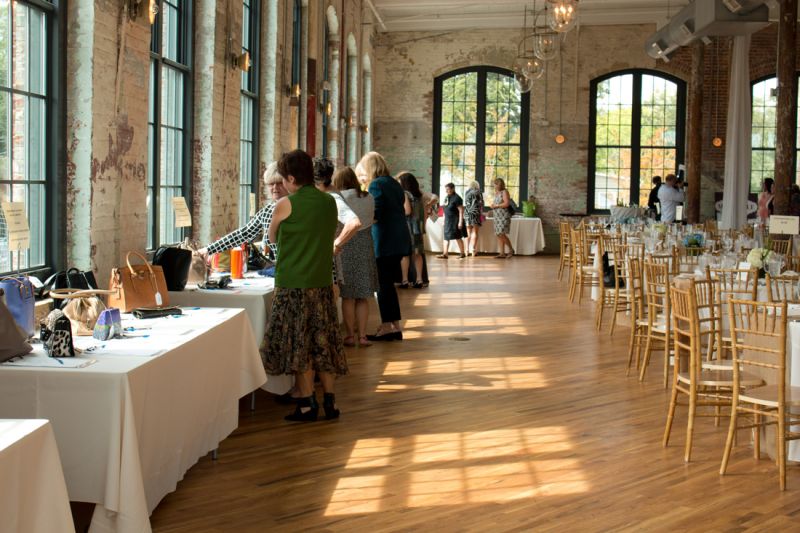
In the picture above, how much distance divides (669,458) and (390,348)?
3700 mm

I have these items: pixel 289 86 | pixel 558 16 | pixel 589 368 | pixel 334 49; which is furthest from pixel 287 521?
pixel 334 49

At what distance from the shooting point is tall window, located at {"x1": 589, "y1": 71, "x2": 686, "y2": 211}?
21.7 meters

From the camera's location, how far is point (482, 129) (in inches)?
874

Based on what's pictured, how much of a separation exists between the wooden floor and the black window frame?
4.96ft

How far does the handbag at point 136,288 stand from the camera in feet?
16.6

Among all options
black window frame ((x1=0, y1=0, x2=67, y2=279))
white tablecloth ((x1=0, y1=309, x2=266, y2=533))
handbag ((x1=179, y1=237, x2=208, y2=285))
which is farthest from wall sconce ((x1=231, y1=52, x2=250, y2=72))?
white tablecloth ((x1=0, y1=309, x2=266, y2=533))

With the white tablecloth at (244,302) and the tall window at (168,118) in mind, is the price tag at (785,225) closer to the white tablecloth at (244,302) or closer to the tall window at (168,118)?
the white tablecloth at (244,302)

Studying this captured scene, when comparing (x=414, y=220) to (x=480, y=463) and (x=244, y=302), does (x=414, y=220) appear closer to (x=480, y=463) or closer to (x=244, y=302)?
(x=244, y=302)

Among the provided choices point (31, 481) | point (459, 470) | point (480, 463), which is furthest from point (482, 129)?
point (31, 481)

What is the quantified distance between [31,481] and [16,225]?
2074 mm

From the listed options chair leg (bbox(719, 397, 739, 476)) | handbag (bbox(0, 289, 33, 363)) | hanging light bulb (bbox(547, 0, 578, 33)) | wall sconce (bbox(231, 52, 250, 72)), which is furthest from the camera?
hanging light bulb (bbox(547, 0, 578, 33))

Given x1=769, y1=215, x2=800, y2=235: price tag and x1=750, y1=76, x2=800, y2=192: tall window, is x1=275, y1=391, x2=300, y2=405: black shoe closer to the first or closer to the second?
x1=769, y1=215, x2=800, y2=235: price tag

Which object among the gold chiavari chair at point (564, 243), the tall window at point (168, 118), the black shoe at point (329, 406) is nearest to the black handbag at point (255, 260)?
the tall window at point (168, 118)

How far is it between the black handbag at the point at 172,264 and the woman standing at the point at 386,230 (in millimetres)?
2576
